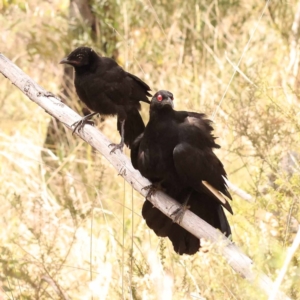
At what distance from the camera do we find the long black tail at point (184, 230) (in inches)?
110

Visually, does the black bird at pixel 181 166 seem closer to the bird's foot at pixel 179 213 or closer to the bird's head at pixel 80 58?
the bird's foot at pixel 179 213

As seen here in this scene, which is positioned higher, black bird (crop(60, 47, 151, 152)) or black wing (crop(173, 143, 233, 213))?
black bird (crop(60, 47, 151, 152))

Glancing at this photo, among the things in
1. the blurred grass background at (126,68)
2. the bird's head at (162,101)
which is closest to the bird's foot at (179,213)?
the bird's head at (162,101)

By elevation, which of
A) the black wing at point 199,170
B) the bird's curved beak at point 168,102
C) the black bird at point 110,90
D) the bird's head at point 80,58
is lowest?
the black wing at point 199,170

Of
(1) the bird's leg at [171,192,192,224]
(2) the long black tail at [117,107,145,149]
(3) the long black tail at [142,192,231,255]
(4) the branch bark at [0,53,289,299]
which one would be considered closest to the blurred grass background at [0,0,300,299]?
(2) the long black tail at [117,107,145,149]

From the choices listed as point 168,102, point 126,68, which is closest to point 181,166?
point 168,102

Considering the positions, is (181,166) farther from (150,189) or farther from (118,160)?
(118,160)

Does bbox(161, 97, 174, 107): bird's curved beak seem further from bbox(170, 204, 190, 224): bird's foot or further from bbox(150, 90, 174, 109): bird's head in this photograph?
bbox(170, 204, 190, 224): bird's foot

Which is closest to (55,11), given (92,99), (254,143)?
(92,99)

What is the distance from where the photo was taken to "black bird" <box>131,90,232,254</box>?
2.65 metres

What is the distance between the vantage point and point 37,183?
4988mm

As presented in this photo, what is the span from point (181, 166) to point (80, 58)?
1638 millimetres

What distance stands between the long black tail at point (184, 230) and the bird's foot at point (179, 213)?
142mm

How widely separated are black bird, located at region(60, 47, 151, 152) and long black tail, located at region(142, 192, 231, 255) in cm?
113
